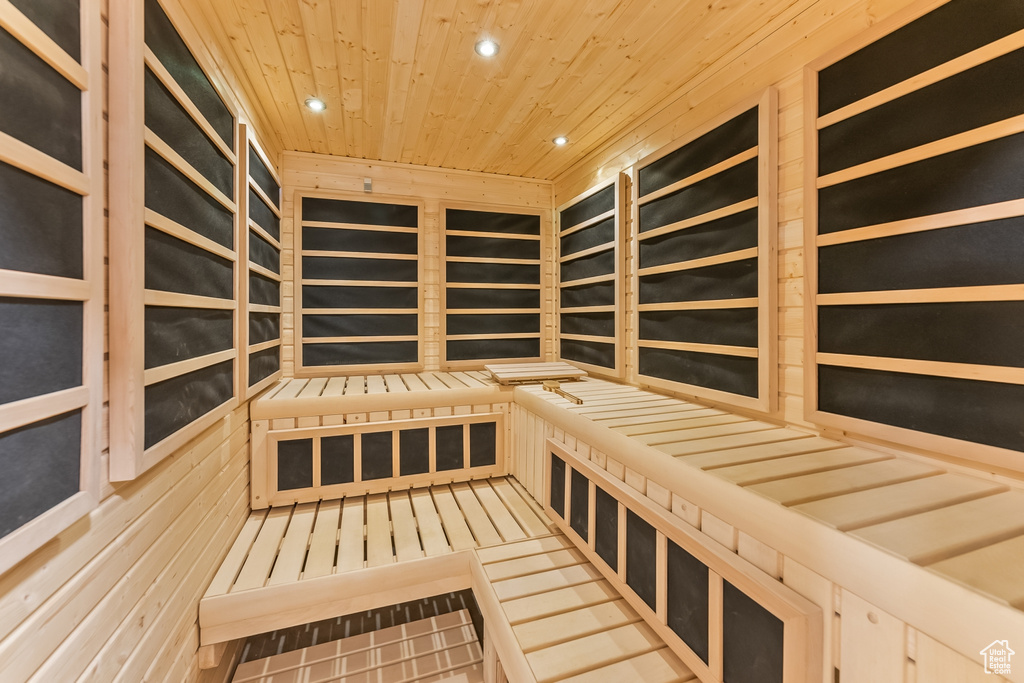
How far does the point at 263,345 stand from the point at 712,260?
2623 mm

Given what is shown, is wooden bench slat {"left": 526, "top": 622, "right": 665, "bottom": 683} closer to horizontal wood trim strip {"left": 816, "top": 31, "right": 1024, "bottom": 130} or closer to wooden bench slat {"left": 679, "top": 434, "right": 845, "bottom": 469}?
wooden bench slat {"left": 679, "top": 434, "right": 845, "bottom": 469}

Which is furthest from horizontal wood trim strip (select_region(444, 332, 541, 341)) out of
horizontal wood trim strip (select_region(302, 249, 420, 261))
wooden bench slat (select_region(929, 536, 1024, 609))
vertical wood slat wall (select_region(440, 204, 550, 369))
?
wooden bench slat (select_region(929, 536, 1024, 609))

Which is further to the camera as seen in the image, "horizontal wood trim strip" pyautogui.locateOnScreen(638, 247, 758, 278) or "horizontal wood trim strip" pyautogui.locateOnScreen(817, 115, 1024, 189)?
"horizontal wood trim strip" pyautogui.locateOnScreen(638, 247, 758, 278)

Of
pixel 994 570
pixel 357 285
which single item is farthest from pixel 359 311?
pixel 994 570

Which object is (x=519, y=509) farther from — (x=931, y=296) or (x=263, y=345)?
(x=931, y=296)

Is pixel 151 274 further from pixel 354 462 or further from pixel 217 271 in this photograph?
pixel 354 462

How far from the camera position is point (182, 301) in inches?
52.9

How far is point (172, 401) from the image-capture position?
129cm

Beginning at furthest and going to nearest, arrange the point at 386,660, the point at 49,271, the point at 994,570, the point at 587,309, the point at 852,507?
the point at 587,309
the point at 386,660
the point at 852,507
the point at 49,271
the point at 994,570

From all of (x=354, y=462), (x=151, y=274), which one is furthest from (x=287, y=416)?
(x=151, y=274)

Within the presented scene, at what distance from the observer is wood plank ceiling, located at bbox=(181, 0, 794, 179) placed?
162cm

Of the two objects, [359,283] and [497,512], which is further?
[359,283]

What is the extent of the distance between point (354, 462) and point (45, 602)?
5.46 ft

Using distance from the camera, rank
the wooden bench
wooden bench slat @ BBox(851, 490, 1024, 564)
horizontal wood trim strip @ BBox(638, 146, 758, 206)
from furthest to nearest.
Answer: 1. the wooden bench
2. horizontal wood trim strip @ BBox(638, 146, 758, 206)
3. wooden bench slat @ BBox(851, 490, 1024, 564)
